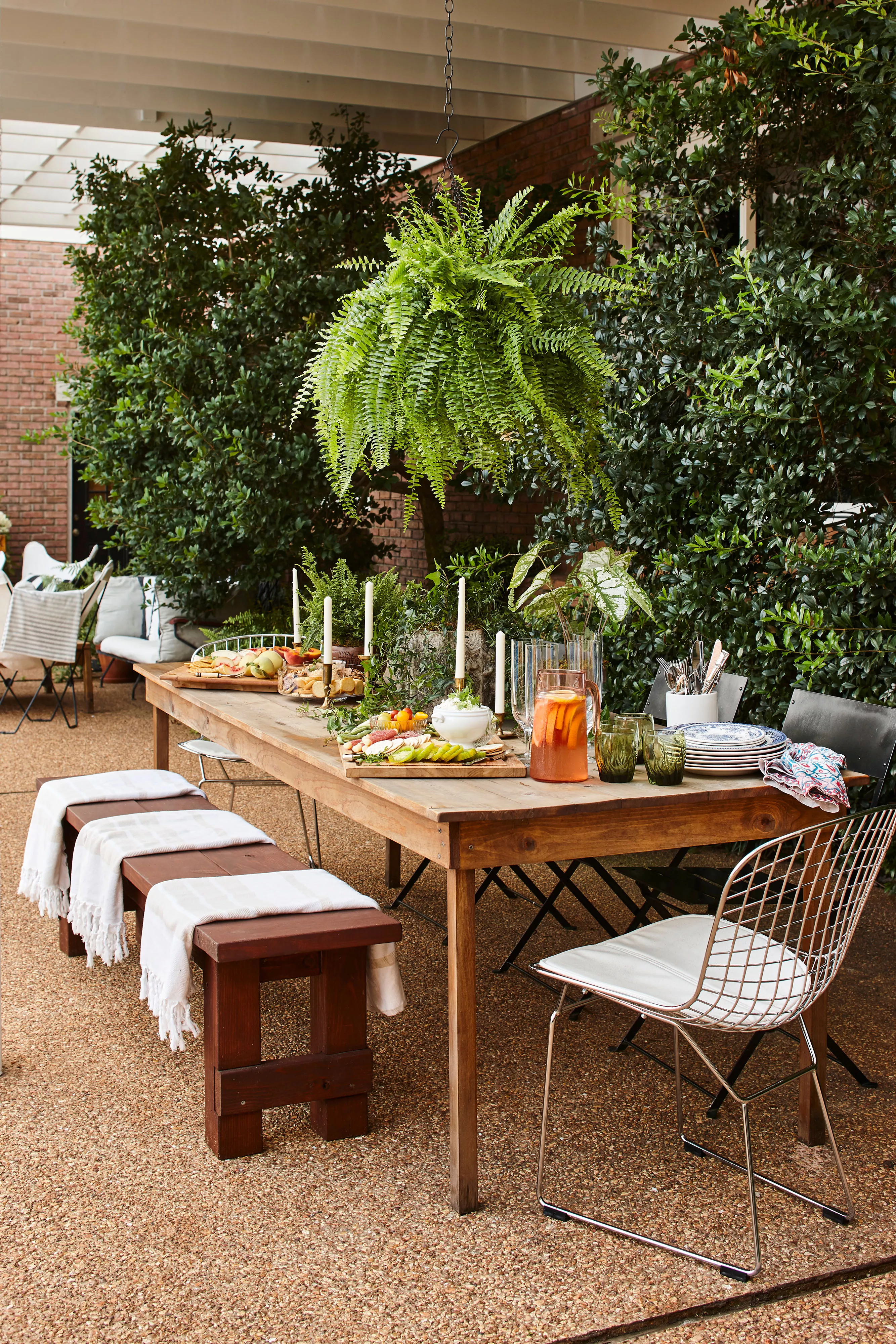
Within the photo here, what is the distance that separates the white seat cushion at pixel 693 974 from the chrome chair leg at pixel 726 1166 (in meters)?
0.05

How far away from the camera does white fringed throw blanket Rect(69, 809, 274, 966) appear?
311 cm

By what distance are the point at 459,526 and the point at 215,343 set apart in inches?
89.7

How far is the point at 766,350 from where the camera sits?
4.00m

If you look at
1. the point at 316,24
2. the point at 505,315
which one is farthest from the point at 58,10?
the point at 505,315

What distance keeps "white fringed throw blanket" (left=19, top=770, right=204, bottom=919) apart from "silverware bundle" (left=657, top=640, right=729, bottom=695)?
1.62m

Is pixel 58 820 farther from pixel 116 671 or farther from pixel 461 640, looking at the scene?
pixel 116 671

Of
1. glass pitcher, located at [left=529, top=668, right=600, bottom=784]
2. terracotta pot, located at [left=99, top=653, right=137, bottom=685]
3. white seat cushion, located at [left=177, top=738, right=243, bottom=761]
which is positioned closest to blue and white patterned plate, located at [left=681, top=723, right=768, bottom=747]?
glass pitcher, located at [left=529, top=668, right=600, bottom=784]

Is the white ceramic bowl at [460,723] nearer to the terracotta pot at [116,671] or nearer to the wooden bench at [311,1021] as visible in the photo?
the wooden bench at [311,1021]

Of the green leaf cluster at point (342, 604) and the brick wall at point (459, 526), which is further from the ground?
the brick wall at point (459, 526)

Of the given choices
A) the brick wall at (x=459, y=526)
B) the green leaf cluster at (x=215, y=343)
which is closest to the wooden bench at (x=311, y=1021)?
the green leaf cluster at (x=215, y=343)

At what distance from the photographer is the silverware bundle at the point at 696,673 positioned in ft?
9.33

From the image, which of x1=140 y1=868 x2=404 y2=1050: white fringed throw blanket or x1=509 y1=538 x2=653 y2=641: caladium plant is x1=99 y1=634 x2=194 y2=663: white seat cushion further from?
x1=140 y1=868 x2=404 y2=1050: white fringed throw blanket

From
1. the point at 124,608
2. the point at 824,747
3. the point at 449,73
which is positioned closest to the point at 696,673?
the point at 824,747

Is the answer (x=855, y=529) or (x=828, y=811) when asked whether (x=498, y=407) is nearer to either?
(x=828, y=811)
